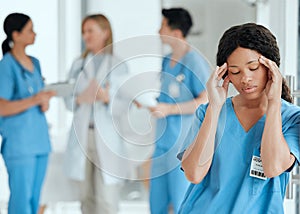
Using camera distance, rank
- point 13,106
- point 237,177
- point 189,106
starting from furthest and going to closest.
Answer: point 13,106 → point 189,106 → point 237,177

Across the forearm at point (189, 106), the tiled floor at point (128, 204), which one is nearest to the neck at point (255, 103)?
the forearm at point (189, 106)

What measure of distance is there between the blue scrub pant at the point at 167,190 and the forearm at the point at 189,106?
0.60ft

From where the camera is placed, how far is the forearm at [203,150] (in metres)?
1.47

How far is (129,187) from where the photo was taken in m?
2.04

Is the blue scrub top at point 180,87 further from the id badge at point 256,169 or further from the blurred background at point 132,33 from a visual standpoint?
the id badge at point 256,169

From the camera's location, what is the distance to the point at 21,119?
6.74ft

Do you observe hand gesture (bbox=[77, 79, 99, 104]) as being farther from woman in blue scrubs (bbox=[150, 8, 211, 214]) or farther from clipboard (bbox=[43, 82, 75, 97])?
woman in blue scrubs (bbox=[150, 8, 211, 214])

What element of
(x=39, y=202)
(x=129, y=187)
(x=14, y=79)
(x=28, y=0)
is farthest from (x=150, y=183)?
(x=28, y=0)

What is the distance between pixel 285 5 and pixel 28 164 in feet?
3.30

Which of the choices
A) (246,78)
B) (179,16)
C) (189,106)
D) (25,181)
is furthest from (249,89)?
(25,181)

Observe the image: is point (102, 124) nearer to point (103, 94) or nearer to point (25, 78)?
point (103, 94)

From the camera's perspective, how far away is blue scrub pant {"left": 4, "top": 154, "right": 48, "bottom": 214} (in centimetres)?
208

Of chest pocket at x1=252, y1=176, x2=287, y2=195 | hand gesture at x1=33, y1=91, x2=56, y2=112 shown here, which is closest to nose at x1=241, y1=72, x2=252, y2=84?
chest pocket at x1=252, y1=176, x2=287, y2=195

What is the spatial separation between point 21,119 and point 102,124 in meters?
0.27
